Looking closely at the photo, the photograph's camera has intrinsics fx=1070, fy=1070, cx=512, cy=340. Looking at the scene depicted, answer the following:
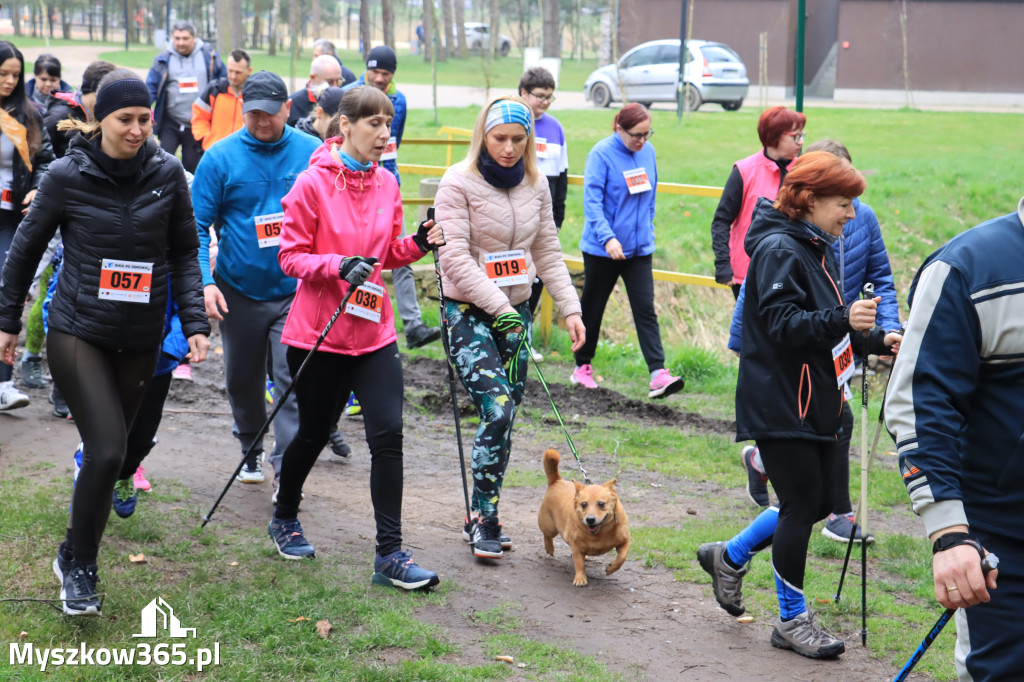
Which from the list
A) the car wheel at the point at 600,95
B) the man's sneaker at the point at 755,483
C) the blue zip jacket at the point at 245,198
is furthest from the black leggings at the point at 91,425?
the car wheel at the point at 600,95

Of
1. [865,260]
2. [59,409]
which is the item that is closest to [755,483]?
[865,260]

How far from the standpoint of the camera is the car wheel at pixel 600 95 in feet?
99.5

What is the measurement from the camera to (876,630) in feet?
15.9

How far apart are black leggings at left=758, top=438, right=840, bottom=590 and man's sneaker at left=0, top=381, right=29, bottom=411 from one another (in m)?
5.07

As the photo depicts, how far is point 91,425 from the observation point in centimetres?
432

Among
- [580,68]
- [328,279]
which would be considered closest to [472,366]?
[328,279]

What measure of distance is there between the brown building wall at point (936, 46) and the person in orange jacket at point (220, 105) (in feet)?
92.3

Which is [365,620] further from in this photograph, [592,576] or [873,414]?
[873,414]

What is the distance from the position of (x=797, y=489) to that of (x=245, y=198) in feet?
10.6

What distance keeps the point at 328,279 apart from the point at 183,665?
1.74m

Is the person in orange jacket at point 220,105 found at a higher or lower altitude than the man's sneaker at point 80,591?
higher

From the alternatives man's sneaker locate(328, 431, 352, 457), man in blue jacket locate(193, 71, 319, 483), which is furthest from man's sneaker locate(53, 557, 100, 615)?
man's sneaker locate(328, 431, 352, 457)

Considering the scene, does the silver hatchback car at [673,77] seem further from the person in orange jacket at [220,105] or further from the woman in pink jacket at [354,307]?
the woman in pink jacket at [354,307]

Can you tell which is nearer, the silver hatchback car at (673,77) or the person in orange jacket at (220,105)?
the person in orange jacket at (220,105)
